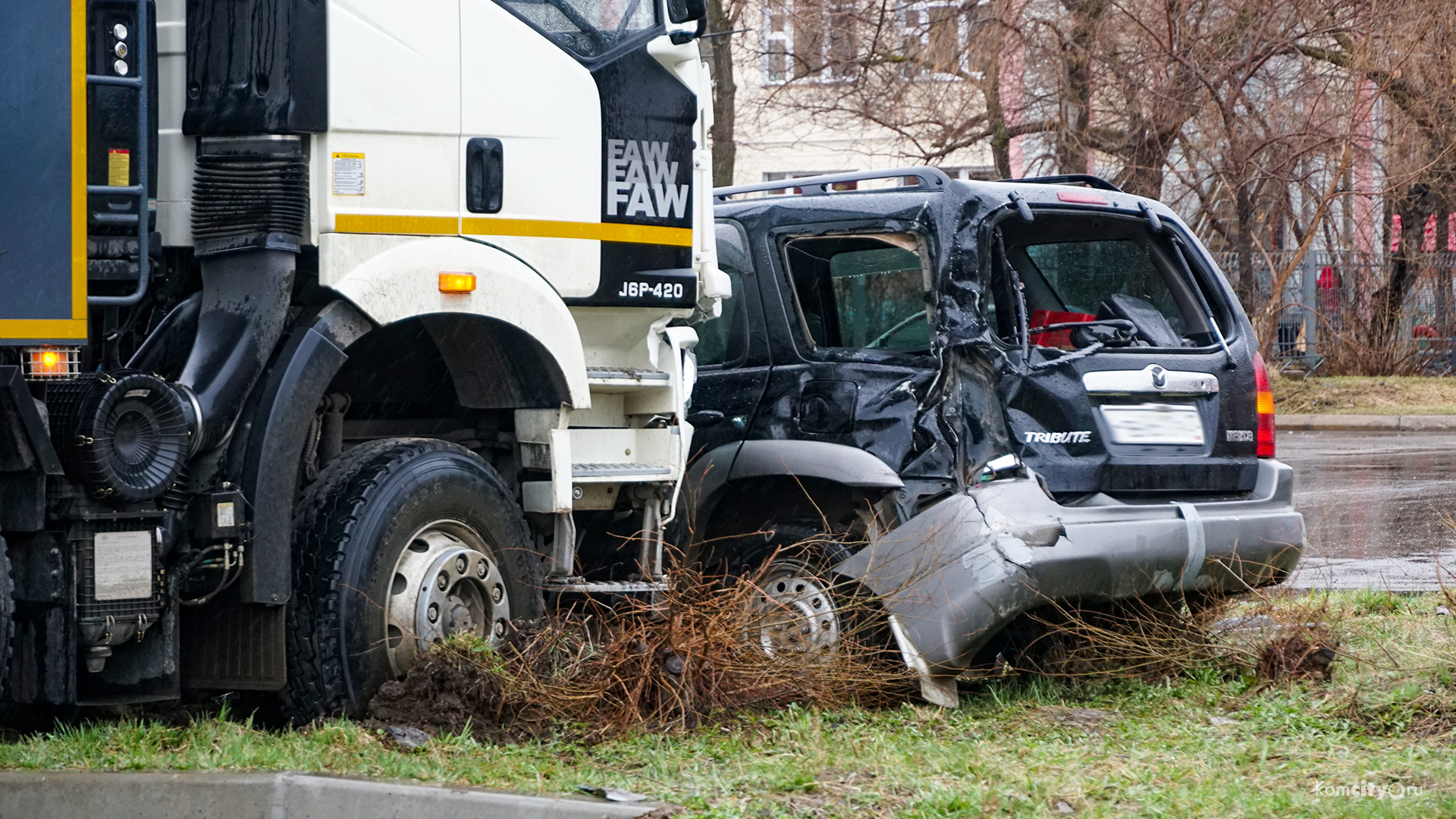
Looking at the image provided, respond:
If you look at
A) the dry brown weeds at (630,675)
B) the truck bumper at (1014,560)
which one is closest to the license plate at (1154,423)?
the truck bumper at (1014,560)

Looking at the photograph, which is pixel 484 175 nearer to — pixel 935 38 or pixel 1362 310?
pixel 935 38

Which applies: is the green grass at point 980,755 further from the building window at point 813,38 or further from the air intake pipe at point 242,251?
the building window at point 813,38

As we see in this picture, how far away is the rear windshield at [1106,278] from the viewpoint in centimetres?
629

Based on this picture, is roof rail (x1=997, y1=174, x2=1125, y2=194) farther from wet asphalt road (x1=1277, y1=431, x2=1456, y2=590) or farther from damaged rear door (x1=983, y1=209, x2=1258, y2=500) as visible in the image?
wet asphalt road (x1=1277, y1=431, x2=1456, y2=590)

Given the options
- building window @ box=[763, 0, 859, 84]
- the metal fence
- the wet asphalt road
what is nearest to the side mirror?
the wet asphalt road

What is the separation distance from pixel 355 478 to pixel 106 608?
856 mm

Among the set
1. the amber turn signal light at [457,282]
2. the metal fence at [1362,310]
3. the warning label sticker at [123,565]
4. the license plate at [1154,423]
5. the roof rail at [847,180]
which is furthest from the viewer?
the metal fence at [1362,310]

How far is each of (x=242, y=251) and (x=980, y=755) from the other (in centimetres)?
253

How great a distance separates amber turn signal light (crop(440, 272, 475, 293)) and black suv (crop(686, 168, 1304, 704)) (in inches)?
52.8

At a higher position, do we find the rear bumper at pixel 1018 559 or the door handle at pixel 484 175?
the door handle at pixel 484 175

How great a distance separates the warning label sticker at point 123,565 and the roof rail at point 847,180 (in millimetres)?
3054

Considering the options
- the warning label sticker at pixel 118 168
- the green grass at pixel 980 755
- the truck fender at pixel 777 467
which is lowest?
the green grass at pixel 980 755

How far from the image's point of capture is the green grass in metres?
3.93

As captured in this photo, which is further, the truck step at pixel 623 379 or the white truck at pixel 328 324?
the truck step at pixel 623 379
